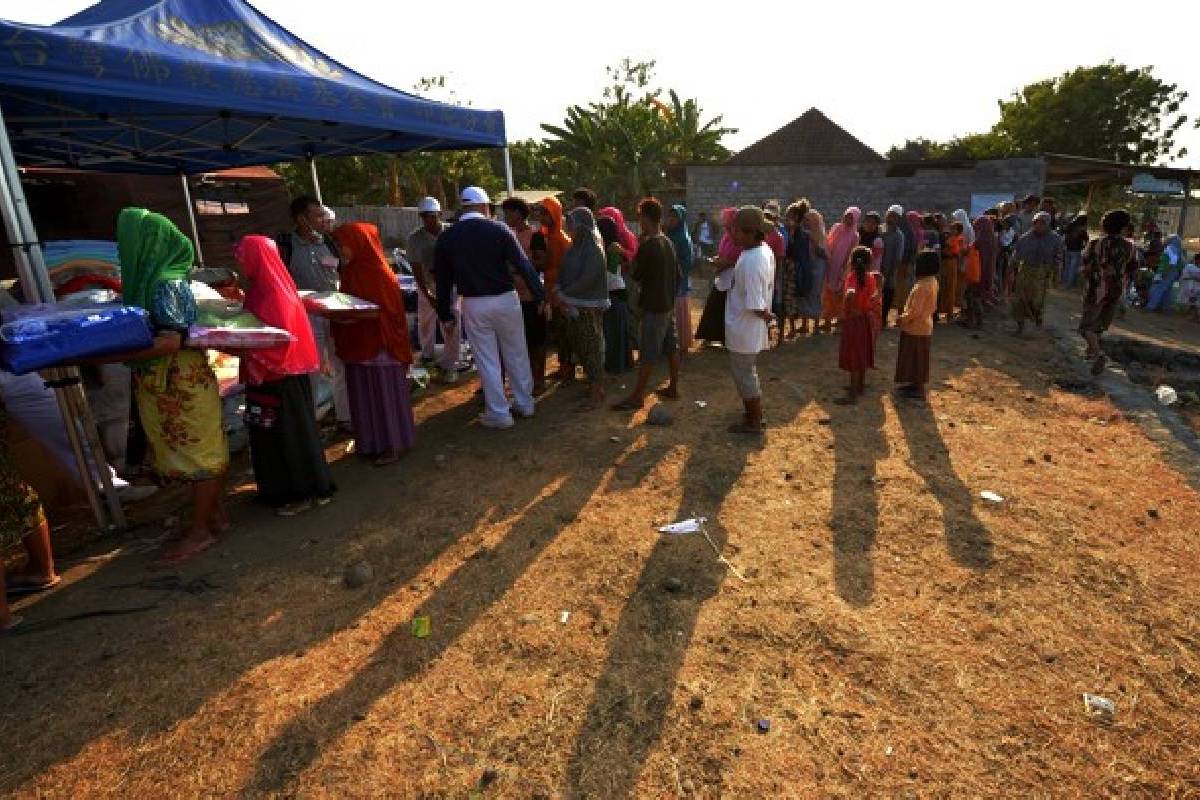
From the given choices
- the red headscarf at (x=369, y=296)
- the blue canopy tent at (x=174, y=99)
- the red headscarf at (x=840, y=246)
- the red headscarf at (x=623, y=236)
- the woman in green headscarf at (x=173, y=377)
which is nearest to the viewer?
the woman in green headscarf at (x=173, y=377)

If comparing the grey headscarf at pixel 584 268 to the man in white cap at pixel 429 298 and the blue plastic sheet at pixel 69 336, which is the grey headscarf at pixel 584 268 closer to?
the man in white cap at pixel 429 298

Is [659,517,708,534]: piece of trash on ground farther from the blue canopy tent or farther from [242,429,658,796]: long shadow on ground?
the blue canopy tent

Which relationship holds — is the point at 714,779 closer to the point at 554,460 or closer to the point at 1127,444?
the point at 554,460

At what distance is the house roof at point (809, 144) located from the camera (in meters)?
25.5

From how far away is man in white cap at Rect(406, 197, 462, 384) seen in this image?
6293 millimetres

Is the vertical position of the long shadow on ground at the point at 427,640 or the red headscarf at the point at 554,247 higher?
the red headscarf at the point at 554,247

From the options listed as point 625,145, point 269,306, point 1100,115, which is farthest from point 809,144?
point 269,306

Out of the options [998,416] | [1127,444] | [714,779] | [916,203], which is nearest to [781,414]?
[998,416]

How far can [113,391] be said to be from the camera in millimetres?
4465

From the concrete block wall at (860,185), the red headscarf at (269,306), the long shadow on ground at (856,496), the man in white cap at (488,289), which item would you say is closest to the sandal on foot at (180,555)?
the red headscarf at (269,306)

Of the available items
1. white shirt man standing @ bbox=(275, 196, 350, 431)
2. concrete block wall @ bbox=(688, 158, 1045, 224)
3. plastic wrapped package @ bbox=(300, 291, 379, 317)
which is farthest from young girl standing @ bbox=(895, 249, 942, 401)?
concrete block wall @ bbox=(688, 158, 1045, 224)

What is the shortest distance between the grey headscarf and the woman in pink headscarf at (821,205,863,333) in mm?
4475

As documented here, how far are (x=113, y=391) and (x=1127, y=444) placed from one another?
7731 millimetres

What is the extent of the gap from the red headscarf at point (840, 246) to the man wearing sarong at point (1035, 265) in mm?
2149
